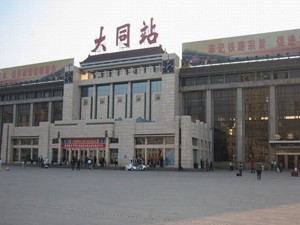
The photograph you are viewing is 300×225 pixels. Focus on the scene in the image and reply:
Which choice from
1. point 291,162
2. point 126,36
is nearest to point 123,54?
point 126,36

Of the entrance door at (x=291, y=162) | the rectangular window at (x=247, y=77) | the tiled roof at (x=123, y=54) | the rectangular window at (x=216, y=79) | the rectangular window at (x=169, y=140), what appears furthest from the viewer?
the tiled roof at (x=123, y=54)

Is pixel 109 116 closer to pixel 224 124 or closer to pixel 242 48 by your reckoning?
pixel 224 124

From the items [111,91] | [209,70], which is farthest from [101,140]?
[209,70]

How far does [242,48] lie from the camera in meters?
62.7

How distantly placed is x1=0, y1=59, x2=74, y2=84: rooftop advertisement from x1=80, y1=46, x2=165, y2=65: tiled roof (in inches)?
208

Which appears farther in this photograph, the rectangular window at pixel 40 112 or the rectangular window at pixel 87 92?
the rectangular window at pixel 40 112

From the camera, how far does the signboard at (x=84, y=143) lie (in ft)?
181

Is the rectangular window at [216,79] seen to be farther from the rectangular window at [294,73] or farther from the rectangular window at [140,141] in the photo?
the rectangular window at [140,141]

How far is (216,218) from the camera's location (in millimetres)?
10242

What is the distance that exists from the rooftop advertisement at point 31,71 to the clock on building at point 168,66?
23.0 m

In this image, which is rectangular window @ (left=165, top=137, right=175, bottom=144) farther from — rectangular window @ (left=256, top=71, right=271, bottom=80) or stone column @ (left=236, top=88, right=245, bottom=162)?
rectangular window @ (left=256, top=71, right=271, bottom=80)

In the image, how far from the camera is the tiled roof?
69.1m

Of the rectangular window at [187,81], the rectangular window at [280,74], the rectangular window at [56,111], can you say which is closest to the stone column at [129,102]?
the rectangular window at [187,81]

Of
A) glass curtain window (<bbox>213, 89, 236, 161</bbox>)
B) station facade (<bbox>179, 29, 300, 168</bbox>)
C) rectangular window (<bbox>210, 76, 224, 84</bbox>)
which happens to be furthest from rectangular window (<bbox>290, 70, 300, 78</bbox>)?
rectangular window (<bbox>210, 76, 224, 84</bbox>)
